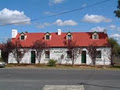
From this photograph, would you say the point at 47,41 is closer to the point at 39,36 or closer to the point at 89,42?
the point at 39,36

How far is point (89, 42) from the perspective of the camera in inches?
1897

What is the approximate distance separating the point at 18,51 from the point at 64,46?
771 cm

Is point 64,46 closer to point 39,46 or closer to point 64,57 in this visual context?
point 64,57

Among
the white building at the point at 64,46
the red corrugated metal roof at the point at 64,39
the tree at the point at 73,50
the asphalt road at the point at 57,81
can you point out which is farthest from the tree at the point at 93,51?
the asphalt road at the point at 57,81

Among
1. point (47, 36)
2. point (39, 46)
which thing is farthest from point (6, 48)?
point (47, 36)

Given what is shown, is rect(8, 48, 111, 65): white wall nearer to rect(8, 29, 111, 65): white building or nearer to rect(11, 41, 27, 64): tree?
rect(8, 29, 111, 65): white building

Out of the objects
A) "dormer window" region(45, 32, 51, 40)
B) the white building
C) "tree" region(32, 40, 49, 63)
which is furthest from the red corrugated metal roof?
"tree" region(32, 40, 49, 63)

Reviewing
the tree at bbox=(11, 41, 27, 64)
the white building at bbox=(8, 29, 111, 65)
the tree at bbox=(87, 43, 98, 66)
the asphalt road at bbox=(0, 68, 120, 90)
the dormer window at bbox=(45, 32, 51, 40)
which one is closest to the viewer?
the asphalt road at bbox=(0, 68, 120, 90)

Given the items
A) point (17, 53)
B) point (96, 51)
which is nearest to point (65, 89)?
point (96, 51)

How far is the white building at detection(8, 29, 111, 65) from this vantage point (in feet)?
153

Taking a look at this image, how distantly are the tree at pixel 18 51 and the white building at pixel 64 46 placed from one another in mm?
604

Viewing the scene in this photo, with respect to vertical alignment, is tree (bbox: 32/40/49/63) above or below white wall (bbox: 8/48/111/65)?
above

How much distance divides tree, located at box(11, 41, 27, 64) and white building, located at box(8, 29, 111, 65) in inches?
23.8

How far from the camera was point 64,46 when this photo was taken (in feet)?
157
